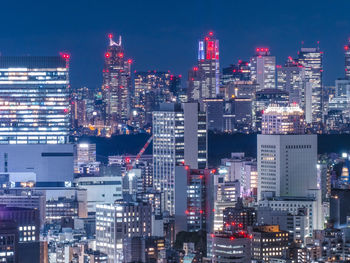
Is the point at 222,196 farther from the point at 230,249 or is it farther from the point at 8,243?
the point at 8,243

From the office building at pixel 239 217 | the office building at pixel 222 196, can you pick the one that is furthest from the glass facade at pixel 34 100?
the office building at pixel 239 217

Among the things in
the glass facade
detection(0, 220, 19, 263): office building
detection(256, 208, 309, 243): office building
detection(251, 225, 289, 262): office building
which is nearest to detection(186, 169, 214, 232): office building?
detection(256, 208, 309, 243): office building

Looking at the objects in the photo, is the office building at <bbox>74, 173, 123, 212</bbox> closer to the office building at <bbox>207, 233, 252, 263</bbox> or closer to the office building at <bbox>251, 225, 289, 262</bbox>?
the office building at <bbox>251, 225, 289, 262</bbox>

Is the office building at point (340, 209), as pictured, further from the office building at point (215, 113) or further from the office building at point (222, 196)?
the office building at point (215, 113)

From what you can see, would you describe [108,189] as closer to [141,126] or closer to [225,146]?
[225,146]

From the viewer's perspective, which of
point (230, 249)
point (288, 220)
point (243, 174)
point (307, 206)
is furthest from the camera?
point (243, 174)

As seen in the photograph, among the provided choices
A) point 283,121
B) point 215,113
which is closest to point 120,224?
point 283,121

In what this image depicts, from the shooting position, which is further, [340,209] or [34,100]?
[34,100]
